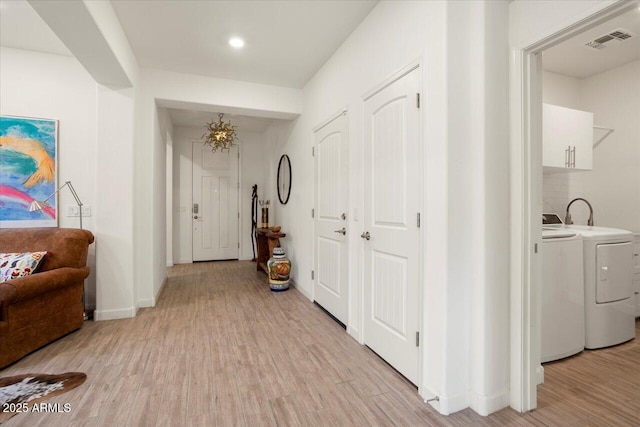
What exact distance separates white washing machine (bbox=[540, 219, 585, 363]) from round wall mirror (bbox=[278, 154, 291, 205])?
3.19 metres

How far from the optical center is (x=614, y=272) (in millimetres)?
2471

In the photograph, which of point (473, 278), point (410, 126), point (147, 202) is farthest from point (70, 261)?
point (473, 278)

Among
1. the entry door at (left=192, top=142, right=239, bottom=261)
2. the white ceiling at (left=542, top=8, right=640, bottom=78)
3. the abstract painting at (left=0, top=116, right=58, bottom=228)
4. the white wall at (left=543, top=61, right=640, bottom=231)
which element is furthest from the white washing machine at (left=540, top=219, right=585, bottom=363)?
the entry door at (left=192, top=142, right=239, bottom=261)

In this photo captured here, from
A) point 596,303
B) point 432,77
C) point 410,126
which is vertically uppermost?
point 432,77

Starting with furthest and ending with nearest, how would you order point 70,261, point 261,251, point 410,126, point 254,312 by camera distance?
point 261,251
point 254,312
point 70,261
point 410,126

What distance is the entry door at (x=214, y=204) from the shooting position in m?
6.16

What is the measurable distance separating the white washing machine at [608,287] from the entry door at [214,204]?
555 cm

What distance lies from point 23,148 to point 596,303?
5278mm

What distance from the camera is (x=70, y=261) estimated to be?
2.74 metres

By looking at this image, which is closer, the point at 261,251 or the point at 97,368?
the point at 97,368

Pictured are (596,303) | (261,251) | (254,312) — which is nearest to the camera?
(596,303)


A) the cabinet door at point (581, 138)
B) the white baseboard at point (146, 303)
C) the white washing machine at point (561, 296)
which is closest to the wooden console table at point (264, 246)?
the white baseboard at point (146, 303)

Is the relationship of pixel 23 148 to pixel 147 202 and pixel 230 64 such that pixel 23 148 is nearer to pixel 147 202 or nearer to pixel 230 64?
pixel 147 202

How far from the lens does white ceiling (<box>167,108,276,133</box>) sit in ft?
16.5
